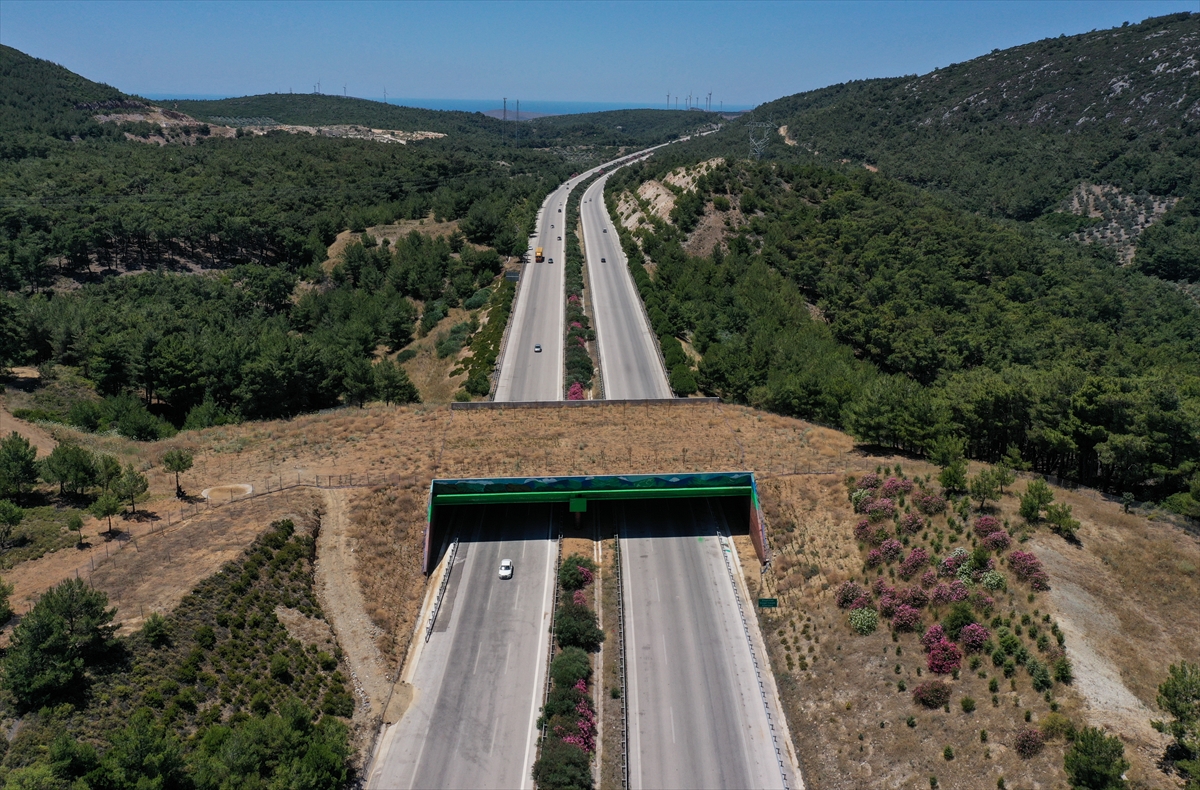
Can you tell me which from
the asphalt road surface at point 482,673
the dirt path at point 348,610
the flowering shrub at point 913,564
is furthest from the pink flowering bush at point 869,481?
the dirt path at point 348,610

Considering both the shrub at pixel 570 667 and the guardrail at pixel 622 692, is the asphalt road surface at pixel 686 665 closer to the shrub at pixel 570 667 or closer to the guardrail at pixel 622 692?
the guardrail at pixel 622 692

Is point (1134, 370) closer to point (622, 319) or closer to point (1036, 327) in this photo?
point (1036, 327)

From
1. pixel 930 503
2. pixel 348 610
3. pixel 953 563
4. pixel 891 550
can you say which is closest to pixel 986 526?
pixel 953 563

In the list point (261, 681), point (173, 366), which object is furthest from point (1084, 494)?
point (173, 366)

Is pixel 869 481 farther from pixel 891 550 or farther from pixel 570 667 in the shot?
pixel 570 667

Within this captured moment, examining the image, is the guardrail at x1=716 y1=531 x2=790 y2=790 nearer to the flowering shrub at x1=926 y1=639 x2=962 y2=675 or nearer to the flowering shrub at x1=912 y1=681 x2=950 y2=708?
the flowering shrub at x1=912 y1=681 x2=950 y2=708
